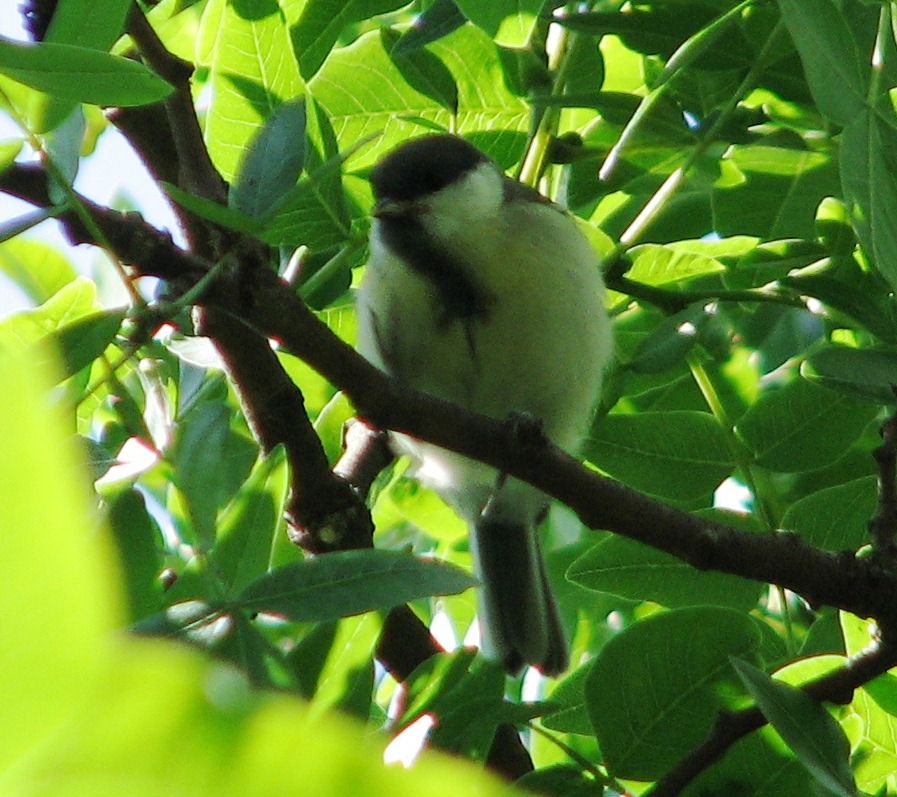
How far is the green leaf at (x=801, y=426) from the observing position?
1224 mm

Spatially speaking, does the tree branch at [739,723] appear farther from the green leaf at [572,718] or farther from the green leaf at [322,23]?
the green leaf at [322,23]

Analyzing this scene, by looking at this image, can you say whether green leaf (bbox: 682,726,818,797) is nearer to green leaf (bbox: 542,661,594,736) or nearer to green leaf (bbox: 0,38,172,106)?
green leaf (bbox: 542,661,594,736)

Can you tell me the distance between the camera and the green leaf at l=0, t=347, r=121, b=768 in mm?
168

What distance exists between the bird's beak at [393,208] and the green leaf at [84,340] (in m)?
0.69

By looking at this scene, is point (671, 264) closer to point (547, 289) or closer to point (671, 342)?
point (671, 342)

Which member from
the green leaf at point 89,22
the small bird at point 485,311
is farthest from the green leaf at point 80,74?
the small bird at point 485,311

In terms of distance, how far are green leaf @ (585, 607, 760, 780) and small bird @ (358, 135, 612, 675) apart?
1.83 ft

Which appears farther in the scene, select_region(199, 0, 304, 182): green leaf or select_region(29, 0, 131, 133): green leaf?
select_region(199, 0, 304, 182): green leaf

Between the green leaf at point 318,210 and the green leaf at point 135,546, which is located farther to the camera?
the green leaf at point 318,210

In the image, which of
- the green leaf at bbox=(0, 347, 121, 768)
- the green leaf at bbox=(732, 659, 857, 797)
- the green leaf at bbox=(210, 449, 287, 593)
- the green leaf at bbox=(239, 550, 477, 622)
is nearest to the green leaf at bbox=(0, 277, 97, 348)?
the green leaf at bbox=(210, 449, 287, 593)

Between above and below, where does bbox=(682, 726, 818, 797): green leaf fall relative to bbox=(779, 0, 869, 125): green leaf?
below

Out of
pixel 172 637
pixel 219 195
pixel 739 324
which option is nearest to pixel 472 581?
pixel 172 637

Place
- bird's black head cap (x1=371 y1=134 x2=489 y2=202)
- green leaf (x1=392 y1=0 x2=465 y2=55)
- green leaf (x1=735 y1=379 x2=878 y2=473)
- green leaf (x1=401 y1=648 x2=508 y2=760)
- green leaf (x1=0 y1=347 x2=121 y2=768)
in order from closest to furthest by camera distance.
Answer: green leaf (x1=0 y1=347 x2=121 y2=768) → green leaf (x1=401 y1=648 x2=508 y2=760) → green leaf (x1=392 y1=0 x2=465 y2=55) → green leaf (x1=735 y1=379 x2=878 y2=473) → bird's black head cap (x1=371 y1=134 x2=489 y2=202)

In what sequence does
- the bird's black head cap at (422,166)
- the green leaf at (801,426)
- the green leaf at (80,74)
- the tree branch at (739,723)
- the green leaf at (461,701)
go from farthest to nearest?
the bird's black head cap at (422,166), the green leaf at (801,426), the tree branch at (739,723), the green leaf at (461,701), the green leaf at (80,74)
